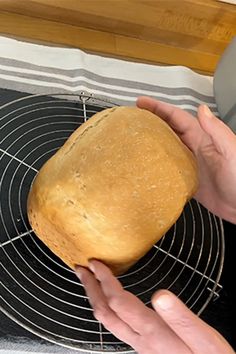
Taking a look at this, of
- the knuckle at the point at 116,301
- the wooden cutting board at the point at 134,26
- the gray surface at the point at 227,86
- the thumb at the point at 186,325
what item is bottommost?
the thumb at the point at 186,325

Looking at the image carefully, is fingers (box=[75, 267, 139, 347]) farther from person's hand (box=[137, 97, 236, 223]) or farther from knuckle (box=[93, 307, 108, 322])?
person's hand (box=[137, 97, 236, 223])

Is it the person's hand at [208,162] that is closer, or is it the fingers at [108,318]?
the fingers at [108,318]

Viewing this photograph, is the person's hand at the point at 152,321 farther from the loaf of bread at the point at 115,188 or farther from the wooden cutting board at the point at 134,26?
the wooden cutting board at the point at 134,26

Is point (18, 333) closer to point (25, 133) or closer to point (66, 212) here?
point (66, 212)

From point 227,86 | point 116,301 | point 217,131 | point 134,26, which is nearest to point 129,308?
point 116,301

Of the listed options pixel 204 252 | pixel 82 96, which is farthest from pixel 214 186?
pixel 82 96

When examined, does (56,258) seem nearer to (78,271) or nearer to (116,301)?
(78,271)

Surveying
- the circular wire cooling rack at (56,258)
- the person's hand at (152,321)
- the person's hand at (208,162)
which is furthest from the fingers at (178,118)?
the person's hand at (152,321)
